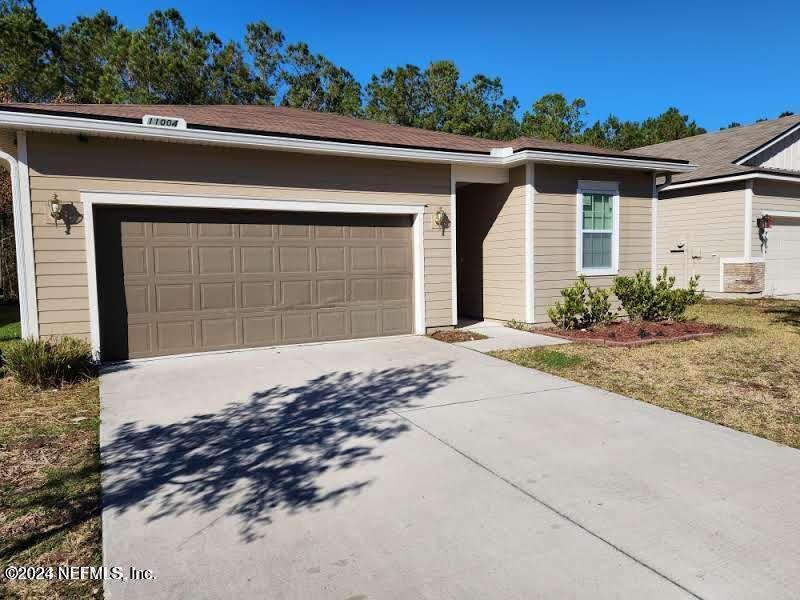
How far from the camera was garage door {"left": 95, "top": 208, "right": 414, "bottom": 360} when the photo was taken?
744cm

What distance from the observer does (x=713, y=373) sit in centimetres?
641

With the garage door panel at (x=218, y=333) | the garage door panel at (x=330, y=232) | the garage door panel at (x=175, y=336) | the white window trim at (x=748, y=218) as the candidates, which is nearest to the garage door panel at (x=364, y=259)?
the garage door panel at (x=330, y=232)

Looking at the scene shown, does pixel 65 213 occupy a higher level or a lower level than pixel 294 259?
higher

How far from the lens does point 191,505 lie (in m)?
3.27

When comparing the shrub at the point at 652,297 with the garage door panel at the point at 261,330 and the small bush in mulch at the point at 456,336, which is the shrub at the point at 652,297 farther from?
the garage door panel at the point at 261,330

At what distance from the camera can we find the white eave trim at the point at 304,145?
664cm

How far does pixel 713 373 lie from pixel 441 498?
4627 mm

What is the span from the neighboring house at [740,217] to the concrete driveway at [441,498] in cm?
1129

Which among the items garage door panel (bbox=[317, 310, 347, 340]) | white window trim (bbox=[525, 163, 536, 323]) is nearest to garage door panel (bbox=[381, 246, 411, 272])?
garage door panel (bbox=[317, 310, 347, 340])

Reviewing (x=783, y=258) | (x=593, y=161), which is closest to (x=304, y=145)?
(x=593, y=161)

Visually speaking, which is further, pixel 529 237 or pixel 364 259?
pixel 529 237

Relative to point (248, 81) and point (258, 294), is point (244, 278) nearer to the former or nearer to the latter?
point (258, 294)

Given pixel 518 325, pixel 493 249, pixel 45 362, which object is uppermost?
pixel 493 249

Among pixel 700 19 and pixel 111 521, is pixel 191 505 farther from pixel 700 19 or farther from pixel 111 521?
pixel 700 19
